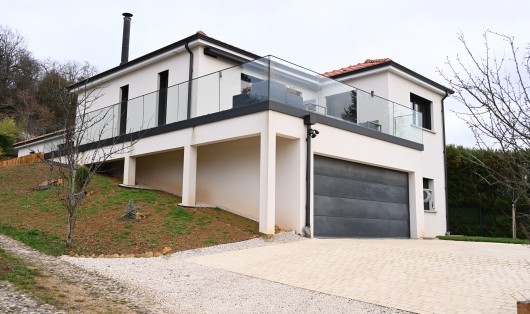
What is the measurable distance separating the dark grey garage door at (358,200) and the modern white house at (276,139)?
3 centimetres

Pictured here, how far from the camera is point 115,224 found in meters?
12.6

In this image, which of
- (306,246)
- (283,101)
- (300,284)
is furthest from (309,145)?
(300,284)

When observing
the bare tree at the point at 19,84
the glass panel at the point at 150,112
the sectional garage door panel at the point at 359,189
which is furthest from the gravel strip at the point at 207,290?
the bare tree at the point at 19,84

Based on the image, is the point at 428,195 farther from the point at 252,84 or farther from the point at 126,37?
the point at 126,37

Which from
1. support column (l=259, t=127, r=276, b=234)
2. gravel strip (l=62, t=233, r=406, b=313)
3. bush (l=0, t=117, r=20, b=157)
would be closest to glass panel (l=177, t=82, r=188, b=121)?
support column (l=259, t=127, r=276, b=234)

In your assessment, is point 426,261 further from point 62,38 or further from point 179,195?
point 62,38

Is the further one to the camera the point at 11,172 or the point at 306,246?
the point at 11,172

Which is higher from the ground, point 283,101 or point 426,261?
point 283,101

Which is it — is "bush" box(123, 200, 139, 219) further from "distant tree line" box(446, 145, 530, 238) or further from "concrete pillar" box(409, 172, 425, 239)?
"distant tree line" box(446, 145, 530, 238)

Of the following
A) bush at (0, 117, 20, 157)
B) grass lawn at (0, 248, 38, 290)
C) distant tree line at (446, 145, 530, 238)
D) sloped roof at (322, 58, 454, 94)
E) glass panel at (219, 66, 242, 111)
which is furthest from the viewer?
bush at (0, 117, 20, 157)

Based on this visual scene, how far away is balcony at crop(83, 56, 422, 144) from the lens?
43.2 feet

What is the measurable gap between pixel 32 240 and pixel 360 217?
9282 millimetres

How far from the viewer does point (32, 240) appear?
10.9 m

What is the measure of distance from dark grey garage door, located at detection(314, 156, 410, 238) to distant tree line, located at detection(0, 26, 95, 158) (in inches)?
971
